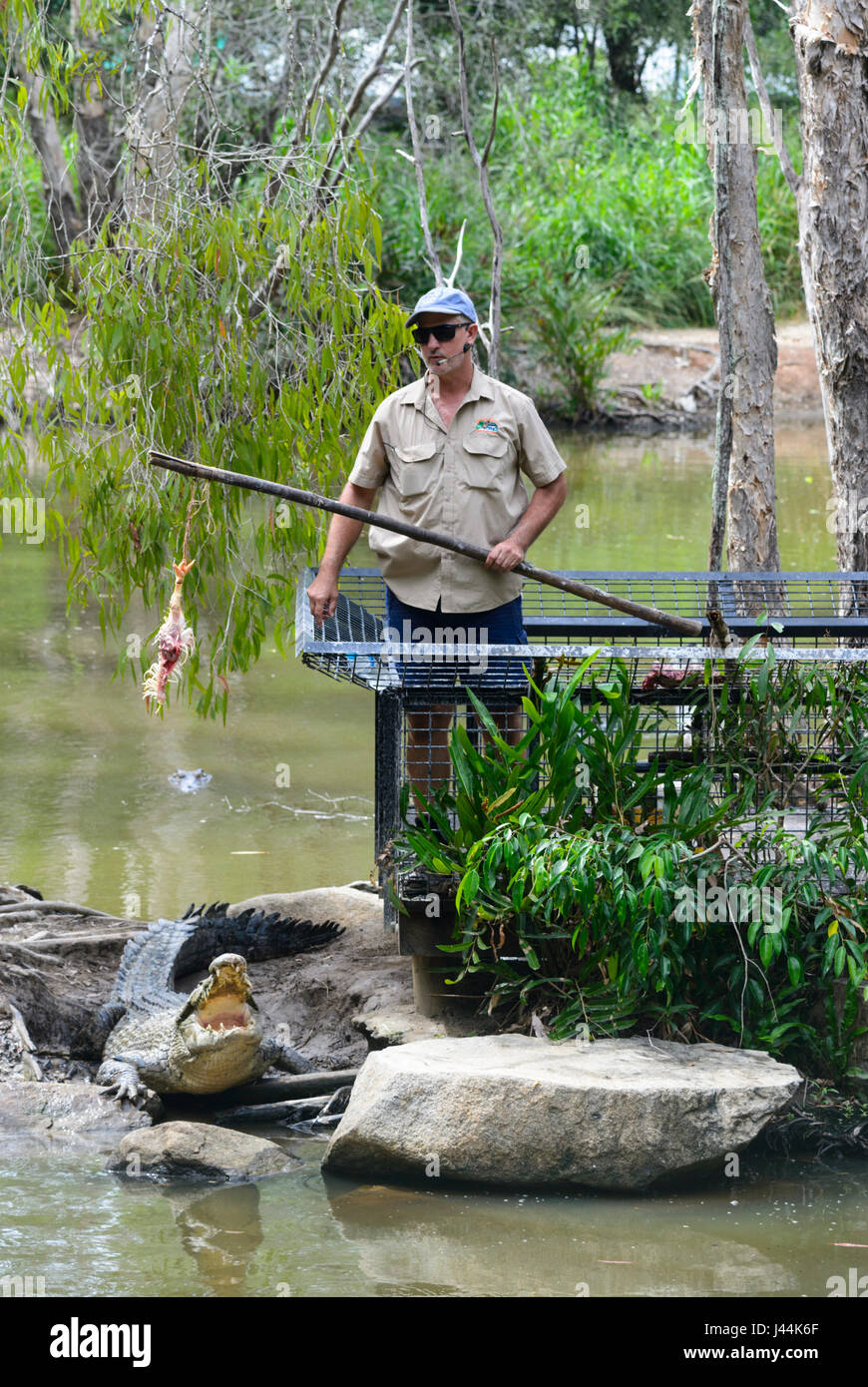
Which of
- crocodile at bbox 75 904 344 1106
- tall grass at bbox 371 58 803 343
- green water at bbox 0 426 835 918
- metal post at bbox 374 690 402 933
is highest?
tall grass at bbox 371 58 803 343

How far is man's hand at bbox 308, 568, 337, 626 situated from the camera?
14.8 feet

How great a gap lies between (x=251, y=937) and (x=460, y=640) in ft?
4.81

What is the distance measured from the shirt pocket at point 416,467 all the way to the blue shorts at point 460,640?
0.31 m

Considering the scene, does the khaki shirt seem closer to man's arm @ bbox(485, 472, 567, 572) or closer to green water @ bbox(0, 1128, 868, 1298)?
man's arm @ bbox(485, 472, 567, 572)

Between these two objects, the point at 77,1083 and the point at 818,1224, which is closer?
the point at 818,1224

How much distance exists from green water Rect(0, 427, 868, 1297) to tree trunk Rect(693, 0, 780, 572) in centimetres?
Answer: 216

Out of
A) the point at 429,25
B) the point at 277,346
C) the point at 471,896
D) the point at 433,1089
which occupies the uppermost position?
Result: the point at 429,25

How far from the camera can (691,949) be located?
4.23m

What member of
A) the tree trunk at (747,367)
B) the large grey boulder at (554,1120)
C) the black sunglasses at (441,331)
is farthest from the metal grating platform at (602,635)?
the large grey boulder at (554,1120)

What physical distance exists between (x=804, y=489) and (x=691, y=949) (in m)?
12.9

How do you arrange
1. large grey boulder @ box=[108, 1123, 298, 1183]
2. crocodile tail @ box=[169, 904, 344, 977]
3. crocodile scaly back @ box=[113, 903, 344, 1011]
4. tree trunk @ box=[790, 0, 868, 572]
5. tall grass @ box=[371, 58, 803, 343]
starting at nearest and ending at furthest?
large grey boulder @ box=[108, 1123, 298, 1183] < crocodile scaly back @ box=[113, 903, 344, 1011] < crocodile tail @ box=[169, 904, 344, 977] < tree trunk @ box=[790, 0, 868, 572] < tall grass @ box=[371, 58, 803, 343]

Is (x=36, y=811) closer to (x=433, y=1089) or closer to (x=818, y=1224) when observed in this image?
(x=433, y=1089)

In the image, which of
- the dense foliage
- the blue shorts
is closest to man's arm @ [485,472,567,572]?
the blue shorts

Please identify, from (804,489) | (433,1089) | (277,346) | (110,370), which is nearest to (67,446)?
(110,370)
